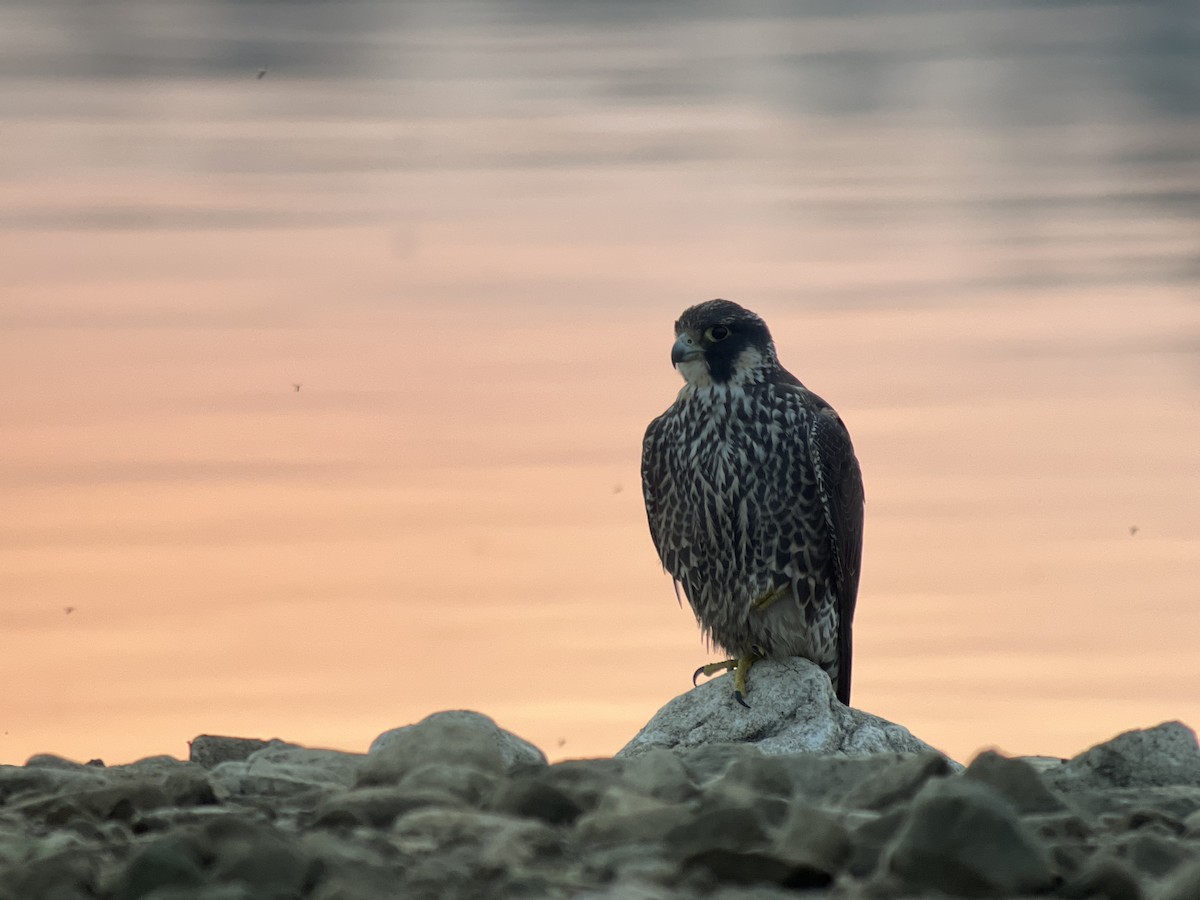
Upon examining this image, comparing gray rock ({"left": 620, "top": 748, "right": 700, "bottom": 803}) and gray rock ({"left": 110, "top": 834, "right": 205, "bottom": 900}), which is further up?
gray rock ({"left": 620, "top": 748, "right": 700, "bottom": 803})

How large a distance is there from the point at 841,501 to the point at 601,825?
3.51 m

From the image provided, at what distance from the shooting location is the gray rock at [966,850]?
3.38 m

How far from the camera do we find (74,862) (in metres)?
3.47

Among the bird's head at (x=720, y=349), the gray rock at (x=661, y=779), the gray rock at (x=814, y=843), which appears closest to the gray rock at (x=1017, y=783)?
the gray rock at (x=661, y=779)

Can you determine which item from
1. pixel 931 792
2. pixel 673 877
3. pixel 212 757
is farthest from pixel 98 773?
pixel 931 792

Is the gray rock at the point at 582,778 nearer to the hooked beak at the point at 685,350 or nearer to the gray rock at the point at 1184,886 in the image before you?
the gray rock at the point at 1184,886

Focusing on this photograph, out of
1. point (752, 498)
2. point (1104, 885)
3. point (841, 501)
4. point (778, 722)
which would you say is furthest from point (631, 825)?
point (841, 501)

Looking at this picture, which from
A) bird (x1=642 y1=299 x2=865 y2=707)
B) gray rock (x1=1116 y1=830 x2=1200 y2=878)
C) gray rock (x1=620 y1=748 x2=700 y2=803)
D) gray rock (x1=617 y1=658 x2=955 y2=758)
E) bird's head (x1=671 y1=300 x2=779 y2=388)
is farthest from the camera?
bird's head (x1=671 y1=300 x2=779 y2=388)

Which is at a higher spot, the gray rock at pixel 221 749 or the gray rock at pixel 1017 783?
the gray rock at pixel 221 749

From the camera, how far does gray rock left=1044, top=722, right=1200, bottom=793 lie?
5.04m

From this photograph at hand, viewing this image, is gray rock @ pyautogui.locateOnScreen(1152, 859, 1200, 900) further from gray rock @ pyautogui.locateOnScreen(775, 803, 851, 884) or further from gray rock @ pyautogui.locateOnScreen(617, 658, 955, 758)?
gray rock @ pyautogui.locateOnScreen(617, 658, 955, 758)

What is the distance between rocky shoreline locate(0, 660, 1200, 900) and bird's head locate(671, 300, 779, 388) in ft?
6.75

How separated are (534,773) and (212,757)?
2.12 meters

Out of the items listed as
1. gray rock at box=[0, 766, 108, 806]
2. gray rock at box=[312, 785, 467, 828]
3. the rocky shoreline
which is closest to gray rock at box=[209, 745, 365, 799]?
the rocky shoreline
